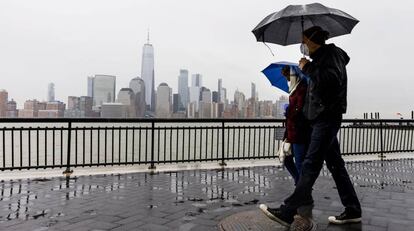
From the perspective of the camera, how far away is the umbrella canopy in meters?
3.94

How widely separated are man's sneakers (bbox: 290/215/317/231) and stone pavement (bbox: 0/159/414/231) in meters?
0.11

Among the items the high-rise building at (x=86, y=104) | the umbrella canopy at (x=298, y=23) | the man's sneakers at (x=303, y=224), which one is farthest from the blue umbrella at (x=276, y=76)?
the high-rise building at (x=86, y=104)

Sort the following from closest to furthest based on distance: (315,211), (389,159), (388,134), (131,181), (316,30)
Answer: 1. (316,30)
2. (315,211)
3. (131,181)
4. (389,159)
5. (388,134)

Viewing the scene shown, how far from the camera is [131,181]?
6809 mm

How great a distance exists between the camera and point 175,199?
542 cm

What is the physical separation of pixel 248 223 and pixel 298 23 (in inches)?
100

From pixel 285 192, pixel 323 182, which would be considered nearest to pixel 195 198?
pixel 285 192

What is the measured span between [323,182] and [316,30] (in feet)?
12.5

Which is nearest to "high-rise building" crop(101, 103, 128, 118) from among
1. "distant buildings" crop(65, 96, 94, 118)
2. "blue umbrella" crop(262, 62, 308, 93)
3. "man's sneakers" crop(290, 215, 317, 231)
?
"distant buildings" crop(65, 96, 94, 118)

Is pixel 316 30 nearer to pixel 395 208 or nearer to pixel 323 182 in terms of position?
pixel 395 208

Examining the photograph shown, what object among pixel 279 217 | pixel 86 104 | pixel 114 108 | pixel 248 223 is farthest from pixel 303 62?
pixel 86 104

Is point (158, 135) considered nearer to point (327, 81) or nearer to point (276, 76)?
point (276, 76)

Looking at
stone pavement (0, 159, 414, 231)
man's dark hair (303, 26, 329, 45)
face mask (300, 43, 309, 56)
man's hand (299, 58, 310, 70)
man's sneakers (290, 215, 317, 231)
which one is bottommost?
stone pavement (0, 159, 414, 231)

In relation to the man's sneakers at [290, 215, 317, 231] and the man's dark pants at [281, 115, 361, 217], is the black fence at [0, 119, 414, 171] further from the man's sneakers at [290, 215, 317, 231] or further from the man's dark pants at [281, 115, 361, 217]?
the man's dark pants at [281, 115, 361, 217]
